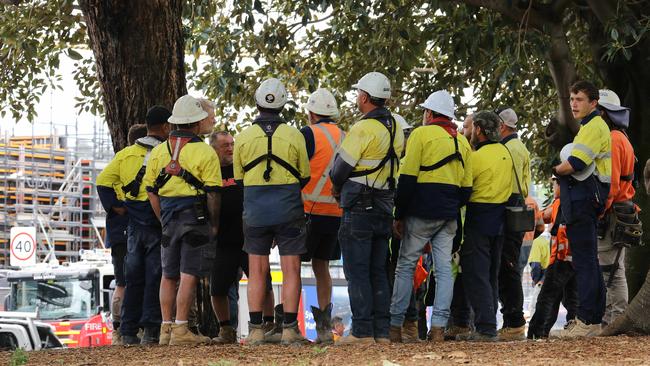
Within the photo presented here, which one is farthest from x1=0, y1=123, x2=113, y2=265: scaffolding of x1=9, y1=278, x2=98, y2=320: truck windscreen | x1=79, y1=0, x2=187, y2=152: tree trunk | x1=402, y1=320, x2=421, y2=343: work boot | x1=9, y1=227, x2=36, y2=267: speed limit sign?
x1=402, y1=320, x2=421, y2=343: work boot

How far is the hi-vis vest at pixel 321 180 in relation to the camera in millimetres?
10156

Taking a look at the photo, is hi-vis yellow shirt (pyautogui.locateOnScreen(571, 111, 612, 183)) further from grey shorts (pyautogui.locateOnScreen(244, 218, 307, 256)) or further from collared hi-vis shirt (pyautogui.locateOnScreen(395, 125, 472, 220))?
grey shorts (pyautogui.locateOnScreen(244, 218, 307, 256))

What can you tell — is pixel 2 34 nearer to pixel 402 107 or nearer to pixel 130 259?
pixel 402 107

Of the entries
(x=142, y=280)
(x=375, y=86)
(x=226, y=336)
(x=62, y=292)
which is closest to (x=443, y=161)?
(x=375, y=86)

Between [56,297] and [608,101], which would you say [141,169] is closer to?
[608,101]

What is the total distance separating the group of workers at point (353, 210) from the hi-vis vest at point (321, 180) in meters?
0.01

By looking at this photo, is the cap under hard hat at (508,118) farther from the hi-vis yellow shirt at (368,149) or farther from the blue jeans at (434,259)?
the hi-vis yellow shirt at (368,149)

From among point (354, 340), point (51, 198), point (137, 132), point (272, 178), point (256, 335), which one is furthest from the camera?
point (51, 198)

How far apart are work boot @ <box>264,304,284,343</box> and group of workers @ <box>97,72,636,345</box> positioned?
1cm

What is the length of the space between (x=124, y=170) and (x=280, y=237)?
1.97 meters

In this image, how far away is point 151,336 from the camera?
10.6 m

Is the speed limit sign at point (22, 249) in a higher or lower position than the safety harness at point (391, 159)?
lower

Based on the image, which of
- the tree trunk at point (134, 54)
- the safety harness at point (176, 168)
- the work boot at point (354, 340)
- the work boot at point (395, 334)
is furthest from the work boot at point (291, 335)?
the tree trunk at point (134, 54)

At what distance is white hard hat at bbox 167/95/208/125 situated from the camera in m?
10.1
